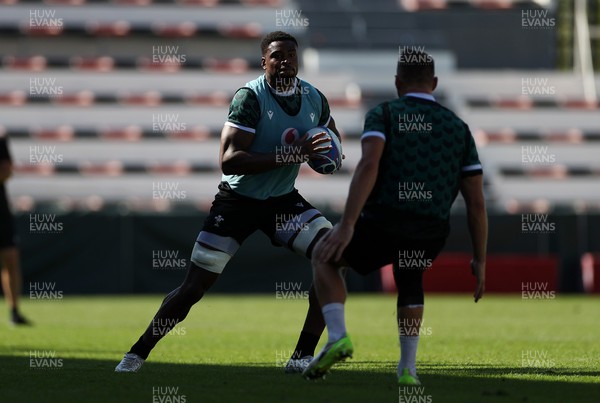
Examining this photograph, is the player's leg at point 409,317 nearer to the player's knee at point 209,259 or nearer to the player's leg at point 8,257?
the player's knee at point 209,259

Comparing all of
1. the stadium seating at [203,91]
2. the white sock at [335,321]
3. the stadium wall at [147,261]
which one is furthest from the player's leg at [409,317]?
the stadium seating at [203,91]

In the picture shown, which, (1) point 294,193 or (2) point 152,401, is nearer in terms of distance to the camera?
(2) point 152,401

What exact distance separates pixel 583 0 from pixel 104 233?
48.8 feet

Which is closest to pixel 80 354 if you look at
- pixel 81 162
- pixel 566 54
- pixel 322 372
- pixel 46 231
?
pixel 322 372

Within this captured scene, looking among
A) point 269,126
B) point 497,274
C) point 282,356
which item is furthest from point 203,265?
point 497,274

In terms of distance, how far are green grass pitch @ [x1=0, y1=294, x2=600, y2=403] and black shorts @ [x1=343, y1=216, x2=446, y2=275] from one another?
72 cm

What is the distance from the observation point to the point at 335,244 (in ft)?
23.3

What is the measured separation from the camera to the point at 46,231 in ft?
66.3

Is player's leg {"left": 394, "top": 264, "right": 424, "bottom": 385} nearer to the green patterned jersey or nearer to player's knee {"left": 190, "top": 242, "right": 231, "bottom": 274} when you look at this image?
the green patterned jersey

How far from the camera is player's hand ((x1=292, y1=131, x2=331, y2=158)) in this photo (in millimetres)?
8078

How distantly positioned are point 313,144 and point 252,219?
27.9 inches

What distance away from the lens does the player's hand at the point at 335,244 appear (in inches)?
278

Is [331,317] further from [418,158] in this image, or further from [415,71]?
[415,71]

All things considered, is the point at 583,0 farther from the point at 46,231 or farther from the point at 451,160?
the point at 451,160
